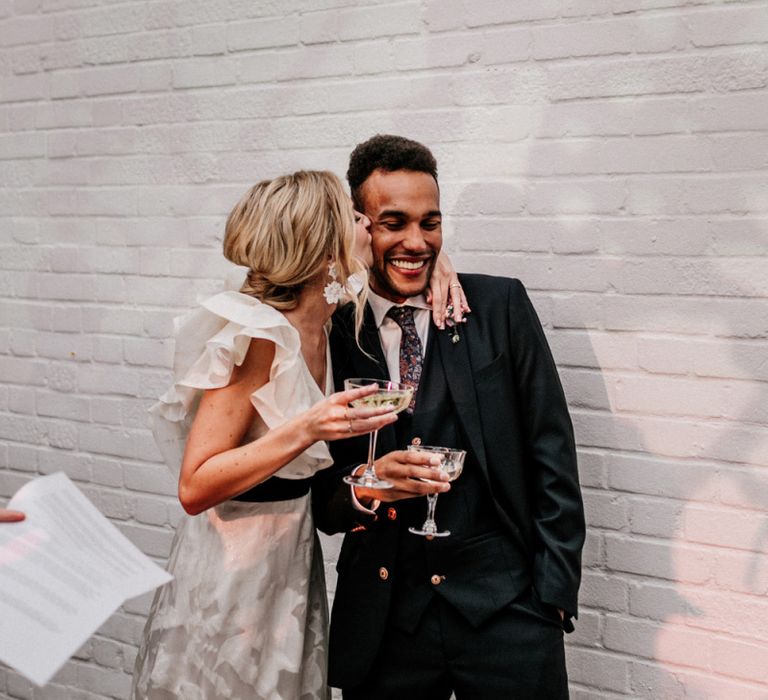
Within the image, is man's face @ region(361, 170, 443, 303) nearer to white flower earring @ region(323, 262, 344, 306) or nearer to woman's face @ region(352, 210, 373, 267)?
woman's face @ region(352, 210, 373, 267)

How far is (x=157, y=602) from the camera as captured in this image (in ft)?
6.65

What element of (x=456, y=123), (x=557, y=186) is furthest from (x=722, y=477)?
(x=456, y=123)

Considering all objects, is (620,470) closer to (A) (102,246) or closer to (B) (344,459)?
(B) (344,459)

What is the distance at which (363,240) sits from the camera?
1.96 m

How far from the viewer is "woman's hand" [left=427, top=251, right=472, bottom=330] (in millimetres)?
1958

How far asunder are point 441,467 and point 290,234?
520 millimetres

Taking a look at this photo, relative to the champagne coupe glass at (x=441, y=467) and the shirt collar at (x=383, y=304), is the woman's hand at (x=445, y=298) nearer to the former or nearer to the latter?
the shirt collar at (x=383, y=304)

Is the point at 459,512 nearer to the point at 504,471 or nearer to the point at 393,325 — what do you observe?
the point at 504,471

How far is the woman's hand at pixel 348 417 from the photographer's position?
156 centimetres

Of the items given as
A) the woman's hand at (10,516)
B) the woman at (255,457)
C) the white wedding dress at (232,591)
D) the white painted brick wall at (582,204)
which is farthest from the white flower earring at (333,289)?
the woman's hand at (10,516)

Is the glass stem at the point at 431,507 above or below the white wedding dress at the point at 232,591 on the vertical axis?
above

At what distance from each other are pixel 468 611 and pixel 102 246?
5.45 ft

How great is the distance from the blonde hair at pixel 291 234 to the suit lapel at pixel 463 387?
243 millimetres

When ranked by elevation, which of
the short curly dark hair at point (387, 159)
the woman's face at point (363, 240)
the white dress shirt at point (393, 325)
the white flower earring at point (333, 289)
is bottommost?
the white dress shirt at point (393, 325)
